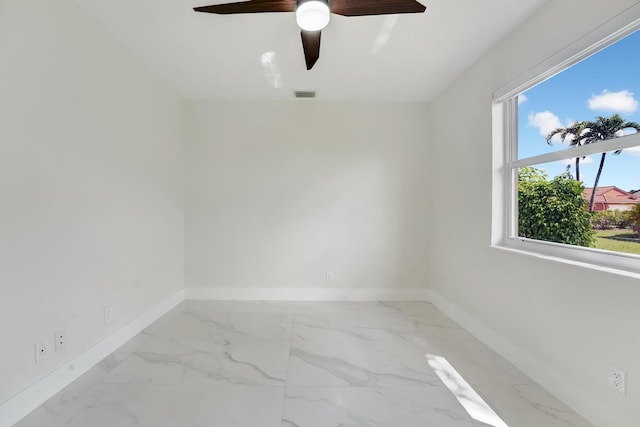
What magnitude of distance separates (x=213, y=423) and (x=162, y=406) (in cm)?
36

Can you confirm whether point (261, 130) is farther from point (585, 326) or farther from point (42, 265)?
point (585, 326)

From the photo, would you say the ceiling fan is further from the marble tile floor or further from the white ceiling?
the marble tile floor

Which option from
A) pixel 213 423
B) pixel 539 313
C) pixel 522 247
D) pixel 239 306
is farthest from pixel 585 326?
pixel 239 306

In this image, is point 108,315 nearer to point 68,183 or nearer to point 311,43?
point 68,183

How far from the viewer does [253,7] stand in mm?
1673

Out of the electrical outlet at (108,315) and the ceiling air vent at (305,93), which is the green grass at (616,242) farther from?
the electrical outlet at (108,315)

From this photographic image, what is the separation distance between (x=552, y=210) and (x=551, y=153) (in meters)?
0.38

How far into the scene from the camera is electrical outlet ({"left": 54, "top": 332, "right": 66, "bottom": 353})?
71.3 inches

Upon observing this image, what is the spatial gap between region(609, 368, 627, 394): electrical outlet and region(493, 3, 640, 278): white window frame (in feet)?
1.59

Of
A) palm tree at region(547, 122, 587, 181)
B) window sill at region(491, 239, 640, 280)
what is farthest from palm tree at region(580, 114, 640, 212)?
window sill at region(491, 239, 640, 280)

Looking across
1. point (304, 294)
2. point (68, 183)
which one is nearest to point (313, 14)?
point (68, 183)

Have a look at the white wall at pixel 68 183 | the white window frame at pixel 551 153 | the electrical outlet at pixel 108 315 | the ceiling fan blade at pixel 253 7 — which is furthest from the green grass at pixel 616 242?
the electrical outlet at pixel 108 315

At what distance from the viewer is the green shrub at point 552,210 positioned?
180 cm

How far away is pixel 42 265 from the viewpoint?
1.72 metres
